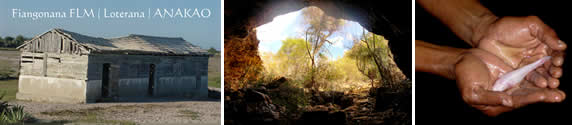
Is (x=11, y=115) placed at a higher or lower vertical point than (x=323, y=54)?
lower

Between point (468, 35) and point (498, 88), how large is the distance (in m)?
0.46

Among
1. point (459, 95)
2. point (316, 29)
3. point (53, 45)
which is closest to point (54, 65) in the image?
point (53, 45)

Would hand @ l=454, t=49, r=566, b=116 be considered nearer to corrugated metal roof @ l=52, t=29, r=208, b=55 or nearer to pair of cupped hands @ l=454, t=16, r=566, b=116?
pair of cupped hands @ l=454, t=16, r=566, b=116

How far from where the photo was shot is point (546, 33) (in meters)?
1.87

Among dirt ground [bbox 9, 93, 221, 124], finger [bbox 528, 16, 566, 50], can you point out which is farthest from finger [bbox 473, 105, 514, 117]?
dirt ground [bbox 9, 93, 221, 124]

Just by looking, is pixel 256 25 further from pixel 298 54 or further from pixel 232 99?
pixel 232 99

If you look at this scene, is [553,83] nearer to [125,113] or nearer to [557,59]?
[557,59]

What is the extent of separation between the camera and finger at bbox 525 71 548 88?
5.95 feet

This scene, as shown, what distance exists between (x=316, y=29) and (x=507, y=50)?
158 centimetres

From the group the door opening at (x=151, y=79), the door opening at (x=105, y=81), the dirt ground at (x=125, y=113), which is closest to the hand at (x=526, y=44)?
the dirt ground at (x=125, y=113)

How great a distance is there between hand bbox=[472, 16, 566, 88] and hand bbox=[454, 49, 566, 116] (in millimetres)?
45

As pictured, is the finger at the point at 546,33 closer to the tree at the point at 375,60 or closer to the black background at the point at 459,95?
the black background at the point at 459,95

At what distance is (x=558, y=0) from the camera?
2.45 meters

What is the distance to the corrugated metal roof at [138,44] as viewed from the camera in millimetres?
7930
